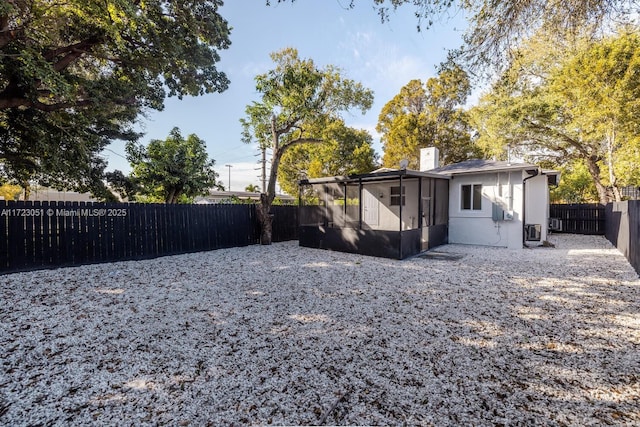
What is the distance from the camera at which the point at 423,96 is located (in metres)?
22.2

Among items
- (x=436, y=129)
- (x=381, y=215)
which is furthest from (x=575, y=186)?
(x=381, y=215)

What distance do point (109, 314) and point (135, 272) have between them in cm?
284

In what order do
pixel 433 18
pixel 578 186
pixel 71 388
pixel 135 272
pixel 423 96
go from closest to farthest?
pixel 71 388
pixel 433 18
pixel 135 272
pixel 578 186
pixel 423 96

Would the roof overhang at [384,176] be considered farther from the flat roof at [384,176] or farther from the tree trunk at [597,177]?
the tree trunk at [597,177]

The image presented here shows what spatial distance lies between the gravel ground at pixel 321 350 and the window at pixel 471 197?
186 inches

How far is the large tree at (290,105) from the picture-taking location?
402 inches

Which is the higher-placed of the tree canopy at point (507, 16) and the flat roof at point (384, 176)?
the tree canopy at point (507, 16)

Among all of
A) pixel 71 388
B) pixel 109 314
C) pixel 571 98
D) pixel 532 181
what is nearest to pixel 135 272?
pixel 109 314

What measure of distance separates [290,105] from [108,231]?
6.91 m

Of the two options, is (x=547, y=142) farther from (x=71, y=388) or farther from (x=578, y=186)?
(x=71, y=388)

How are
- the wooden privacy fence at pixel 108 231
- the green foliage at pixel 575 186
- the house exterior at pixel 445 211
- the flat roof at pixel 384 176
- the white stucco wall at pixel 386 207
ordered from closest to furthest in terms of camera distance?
the wooden privacy fence at pixel 108 231 → the flat roof at pixel 384 176 → the house exterior at pixel 445 211 → the white stucco wall at pixel 386 207 → the green foliage at pixel 575 186

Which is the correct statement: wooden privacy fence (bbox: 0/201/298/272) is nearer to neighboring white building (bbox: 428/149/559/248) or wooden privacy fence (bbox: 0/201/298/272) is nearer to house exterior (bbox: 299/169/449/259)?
house exterior (bbox: 299/169/449/259)

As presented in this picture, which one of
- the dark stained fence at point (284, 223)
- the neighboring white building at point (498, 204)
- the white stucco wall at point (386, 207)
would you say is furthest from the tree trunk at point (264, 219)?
the neighboring white building at point (498, 204)

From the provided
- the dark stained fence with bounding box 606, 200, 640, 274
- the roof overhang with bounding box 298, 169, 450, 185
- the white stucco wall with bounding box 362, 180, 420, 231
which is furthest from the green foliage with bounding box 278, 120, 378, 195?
the dark stained fence with bounding box 606, 200, 640, 274
